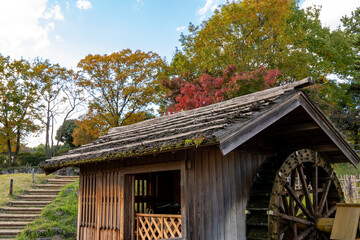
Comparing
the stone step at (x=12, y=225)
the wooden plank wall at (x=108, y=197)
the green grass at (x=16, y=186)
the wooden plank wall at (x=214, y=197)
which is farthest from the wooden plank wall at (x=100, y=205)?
the green grass at (x=16, y=186)

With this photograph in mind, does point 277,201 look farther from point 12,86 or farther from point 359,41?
point 12,86

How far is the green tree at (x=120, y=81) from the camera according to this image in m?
26.5

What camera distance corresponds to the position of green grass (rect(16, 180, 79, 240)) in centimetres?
1367

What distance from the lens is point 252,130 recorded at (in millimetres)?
5477

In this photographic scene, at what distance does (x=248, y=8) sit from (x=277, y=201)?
63.9 ft

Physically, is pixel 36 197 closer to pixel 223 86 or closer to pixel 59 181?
pixel 59 181

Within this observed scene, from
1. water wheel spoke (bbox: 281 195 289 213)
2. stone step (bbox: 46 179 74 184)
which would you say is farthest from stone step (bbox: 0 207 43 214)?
water wheel spoke (bbox: 281 195 289 213)

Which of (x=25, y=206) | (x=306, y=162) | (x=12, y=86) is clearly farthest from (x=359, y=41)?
(x=12, y=86)

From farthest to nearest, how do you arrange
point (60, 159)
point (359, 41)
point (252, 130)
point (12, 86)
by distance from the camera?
point (12, 86) < point (359, 41) < point (60, 159) < point (252, 130)

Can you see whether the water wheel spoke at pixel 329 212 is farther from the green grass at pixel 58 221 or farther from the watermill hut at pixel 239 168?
the green grass at pixel 58 221

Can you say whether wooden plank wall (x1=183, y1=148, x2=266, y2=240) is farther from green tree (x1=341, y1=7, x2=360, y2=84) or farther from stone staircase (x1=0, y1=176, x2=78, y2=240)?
green tree (x1=341, y1=7, x2=360, y2=84)

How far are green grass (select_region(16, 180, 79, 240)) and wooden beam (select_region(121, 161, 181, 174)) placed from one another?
7751mm

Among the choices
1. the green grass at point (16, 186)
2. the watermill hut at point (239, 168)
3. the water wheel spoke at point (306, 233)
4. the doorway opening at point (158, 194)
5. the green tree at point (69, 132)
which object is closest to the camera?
the watermill hut at point (239, 168)

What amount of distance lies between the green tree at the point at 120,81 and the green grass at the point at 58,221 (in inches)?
362
